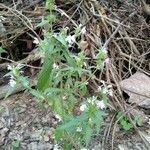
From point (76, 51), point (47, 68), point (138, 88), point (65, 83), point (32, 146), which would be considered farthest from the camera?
point (76, 51)

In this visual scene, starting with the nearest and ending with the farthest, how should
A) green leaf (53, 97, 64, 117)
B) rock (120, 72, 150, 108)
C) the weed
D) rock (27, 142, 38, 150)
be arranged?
the weed
green leaf (53, 97, 64, 117)
rock (27, 142, 38, 150)
rock (120, 72, 150, 108)

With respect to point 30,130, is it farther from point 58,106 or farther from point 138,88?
point 138,88

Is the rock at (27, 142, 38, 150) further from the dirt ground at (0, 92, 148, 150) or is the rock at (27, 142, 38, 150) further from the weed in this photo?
the weed

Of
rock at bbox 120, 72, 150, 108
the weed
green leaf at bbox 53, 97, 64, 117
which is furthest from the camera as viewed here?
rock at bbox 120, 72, 150, 108

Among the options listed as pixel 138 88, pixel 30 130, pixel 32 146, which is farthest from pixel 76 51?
pixel 32 146

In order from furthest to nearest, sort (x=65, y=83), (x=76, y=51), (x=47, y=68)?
(x=76, y=51) < (x=65, y=83) < (x=47, y=68)

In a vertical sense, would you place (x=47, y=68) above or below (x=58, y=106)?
above

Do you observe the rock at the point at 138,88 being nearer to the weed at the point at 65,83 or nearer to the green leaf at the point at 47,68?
the weed at the point at 65,83

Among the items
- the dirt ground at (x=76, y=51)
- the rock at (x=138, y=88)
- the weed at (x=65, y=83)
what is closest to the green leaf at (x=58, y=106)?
the weed at (x=65, y=83)

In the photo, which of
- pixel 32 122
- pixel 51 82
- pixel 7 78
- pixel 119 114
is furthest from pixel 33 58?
pixel 51 82

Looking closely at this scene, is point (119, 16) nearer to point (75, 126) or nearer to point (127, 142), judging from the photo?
point (127, 142)

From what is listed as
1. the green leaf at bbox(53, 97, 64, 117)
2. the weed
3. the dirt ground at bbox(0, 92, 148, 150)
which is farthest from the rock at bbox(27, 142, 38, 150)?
the green leaf at bbox(53, 97, 64, 117)
